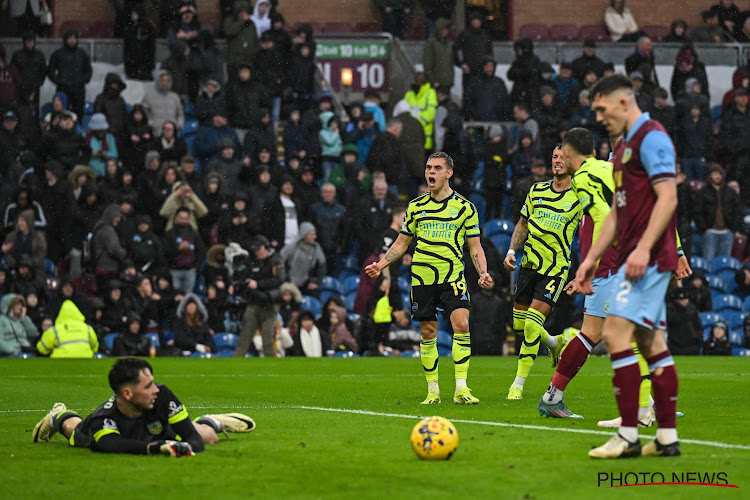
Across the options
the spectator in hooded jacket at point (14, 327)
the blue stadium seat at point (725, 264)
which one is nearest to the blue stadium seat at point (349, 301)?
the spectator in hooded jacket at point (14, 327)

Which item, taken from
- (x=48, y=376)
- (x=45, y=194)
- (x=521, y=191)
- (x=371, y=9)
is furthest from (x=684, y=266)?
(x=371, y=9)

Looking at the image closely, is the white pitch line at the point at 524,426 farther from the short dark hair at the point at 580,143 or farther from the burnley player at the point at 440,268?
the short dark hair at the point at 580,143

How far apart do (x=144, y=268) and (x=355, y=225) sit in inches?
168

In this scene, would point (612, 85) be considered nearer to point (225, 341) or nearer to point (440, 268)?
point (440, 268)

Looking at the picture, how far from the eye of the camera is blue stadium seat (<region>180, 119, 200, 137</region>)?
2631 centimetres

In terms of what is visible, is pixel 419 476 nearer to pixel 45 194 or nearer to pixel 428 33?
pixel 45 194

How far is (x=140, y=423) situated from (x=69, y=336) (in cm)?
1358

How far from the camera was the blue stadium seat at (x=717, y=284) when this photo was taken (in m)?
25.2

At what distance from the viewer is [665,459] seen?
7402 mm

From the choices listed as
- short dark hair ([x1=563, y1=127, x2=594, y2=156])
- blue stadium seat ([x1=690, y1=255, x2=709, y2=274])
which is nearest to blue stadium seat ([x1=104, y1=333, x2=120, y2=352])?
blue stadium seat ([x1=690, y1=255, x2=709, y2=274])

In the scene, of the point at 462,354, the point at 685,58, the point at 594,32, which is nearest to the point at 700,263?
the point at 685,58

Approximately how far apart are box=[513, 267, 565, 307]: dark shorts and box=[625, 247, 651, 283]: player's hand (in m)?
5.54

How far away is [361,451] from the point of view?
821 cm

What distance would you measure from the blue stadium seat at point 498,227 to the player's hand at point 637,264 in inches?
690
